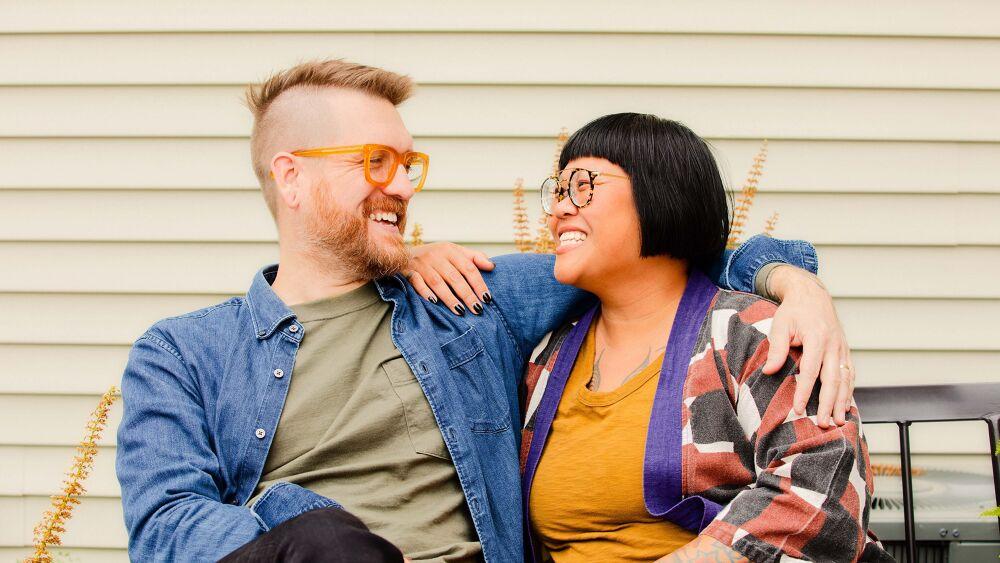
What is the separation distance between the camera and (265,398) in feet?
6.47

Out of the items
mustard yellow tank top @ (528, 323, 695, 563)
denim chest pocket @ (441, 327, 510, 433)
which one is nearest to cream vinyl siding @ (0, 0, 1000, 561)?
denim chest pocket @ (441, 327, 510, 433)

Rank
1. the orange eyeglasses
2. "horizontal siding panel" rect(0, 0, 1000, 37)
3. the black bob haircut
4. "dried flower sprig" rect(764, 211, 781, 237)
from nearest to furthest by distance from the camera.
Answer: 1. the black bob haircut
2. the orange eyeglasses
3. "dried flower sprig" rect(764, 211, 781, 237)
4. "horizontal siding panel" rect(0, 0, 1000, 37)

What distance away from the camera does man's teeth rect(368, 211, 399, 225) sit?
86.8 inches

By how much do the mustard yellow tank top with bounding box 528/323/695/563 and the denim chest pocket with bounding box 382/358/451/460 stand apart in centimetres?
26

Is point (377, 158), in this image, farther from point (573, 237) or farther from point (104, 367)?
point (104, 367)

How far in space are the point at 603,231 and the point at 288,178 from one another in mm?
838

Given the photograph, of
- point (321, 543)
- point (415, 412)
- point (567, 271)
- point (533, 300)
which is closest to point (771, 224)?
point (533, 300)

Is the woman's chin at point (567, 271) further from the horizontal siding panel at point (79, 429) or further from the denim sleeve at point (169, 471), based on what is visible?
the horizontal siding panel at point (79, 429)

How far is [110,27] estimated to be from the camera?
3137mm

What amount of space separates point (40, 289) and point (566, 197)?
2138 millimetres

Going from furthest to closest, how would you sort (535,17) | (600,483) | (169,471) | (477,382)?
(535,17) < (477,382) < (600,483) < (169,471)

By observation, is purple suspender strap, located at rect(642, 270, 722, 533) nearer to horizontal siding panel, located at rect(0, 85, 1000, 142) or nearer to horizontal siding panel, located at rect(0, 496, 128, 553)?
horizontal siding panel, located at rect(0, 85, 1000, 142)

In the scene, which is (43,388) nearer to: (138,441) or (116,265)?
(116,265)

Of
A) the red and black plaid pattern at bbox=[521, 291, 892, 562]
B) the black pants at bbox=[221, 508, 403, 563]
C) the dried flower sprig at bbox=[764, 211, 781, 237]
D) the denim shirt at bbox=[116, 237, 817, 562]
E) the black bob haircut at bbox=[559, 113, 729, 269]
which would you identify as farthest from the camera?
the dried flower sprig at bbox=[764, 211, 781, 237]
